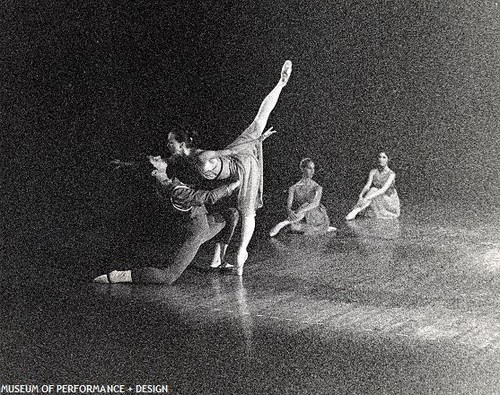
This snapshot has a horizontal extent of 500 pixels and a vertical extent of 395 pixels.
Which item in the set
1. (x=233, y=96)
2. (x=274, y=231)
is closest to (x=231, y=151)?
(x=274, y=231)

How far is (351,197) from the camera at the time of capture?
28.6 feet

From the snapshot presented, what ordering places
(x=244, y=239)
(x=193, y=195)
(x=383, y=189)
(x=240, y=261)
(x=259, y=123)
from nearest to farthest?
(x=193, y=195) < (x=240, y=261) < (x=244, y=239) < (x=259, y=123) < (x=383, y=189)

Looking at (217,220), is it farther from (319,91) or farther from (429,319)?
(319,91)

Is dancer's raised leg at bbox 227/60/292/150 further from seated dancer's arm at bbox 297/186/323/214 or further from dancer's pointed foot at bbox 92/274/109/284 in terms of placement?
dancer's pointed foot at bbox 92/274/109/284

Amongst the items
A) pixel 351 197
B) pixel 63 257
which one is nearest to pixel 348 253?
pixel 63 257

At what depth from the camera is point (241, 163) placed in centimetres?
538

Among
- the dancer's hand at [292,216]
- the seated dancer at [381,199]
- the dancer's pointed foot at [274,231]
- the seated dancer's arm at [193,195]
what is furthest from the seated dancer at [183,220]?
the seated dancer at [381,199]

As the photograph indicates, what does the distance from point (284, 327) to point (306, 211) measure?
2.75 meters

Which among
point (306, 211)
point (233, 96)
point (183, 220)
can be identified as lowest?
point (183, 220)

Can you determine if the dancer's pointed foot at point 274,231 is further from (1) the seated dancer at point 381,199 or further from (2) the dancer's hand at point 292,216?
(1) the seated dancer at point 381,199

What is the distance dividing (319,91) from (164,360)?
6.57 m

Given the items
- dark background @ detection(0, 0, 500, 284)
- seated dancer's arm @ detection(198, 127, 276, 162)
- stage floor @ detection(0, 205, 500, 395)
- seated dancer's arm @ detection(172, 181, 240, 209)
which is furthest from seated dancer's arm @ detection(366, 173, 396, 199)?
seated dancer's arm @ detection(172, 181, 240, 209)

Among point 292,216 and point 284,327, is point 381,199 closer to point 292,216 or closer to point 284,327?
point 292,216

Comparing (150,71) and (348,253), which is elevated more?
(150,71)
